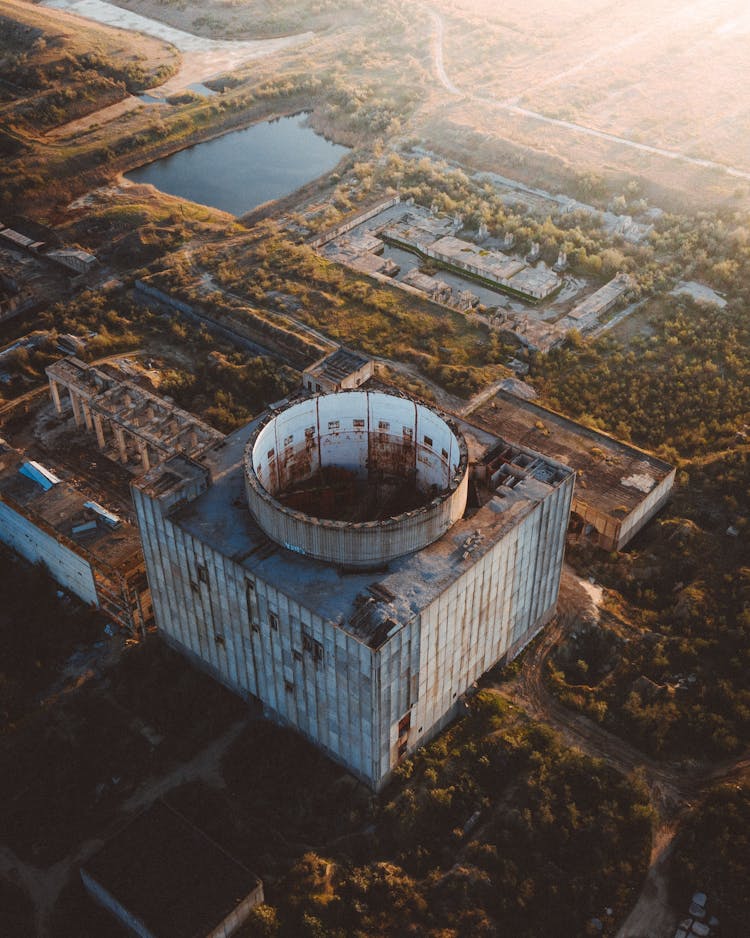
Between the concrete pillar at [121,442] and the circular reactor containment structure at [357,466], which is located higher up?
the circular reactor containment structure at [357,466]

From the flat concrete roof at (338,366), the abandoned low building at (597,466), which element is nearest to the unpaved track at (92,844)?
the flat concrete roof at (338,366)

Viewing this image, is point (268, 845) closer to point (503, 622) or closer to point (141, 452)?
point (503, 622)

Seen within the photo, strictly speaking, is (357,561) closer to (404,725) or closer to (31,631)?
(404,725)

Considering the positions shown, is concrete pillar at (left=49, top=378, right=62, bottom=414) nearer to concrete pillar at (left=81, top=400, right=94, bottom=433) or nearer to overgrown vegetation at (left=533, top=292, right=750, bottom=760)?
concrete pillar at (left=81, top=400, right=94, bottom=433)

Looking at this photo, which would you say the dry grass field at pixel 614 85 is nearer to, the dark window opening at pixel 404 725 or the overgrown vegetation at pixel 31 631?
the dark window opening at pixel 404 725

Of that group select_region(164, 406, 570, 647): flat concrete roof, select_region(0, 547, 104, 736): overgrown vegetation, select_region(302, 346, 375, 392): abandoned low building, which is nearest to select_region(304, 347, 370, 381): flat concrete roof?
select_region(302, 346, 375, 392): abandoned low building

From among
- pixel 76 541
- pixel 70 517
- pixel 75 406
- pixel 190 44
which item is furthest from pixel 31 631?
pixel 190 44

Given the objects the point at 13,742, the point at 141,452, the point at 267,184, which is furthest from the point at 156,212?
the point at 13,742
